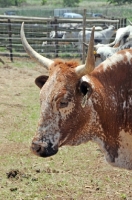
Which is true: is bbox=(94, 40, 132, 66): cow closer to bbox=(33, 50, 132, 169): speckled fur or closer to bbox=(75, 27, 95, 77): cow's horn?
bbox=(33, 50, 132, 169): speckled fur

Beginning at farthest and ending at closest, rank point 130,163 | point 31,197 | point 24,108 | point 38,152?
point 24,108 → point 31,197 → point 130,163 → point 38,152

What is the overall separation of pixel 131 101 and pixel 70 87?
68 centimetres

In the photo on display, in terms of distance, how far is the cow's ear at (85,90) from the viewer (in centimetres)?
376

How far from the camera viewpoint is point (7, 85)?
1153 cm

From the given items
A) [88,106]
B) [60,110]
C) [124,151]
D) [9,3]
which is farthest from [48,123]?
[9,3]

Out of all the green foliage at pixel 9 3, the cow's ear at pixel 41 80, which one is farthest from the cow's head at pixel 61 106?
the green foliage at pixel 9 3

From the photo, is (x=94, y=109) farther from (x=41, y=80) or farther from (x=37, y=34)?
(x=37, y=34)

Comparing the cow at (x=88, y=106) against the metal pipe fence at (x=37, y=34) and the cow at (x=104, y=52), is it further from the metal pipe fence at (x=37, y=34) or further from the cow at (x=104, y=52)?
the metal pipe fence at (x=37, y=34)

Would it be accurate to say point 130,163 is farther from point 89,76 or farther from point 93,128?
point 89,76

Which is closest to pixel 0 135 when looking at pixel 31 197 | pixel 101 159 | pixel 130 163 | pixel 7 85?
pixel 101 159

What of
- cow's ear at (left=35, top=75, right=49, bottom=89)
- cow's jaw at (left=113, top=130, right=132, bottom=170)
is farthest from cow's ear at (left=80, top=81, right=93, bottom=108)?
cow's jaw at (left=113, top=130, right=132, bottom=170)

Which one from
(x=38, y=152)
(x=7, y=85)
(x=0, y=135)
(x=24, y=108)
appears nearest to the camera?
(x=38, y=152)

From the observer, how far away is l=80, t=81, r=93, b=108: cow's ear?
12.3 ft

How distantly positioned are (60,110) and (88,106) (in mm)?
299
